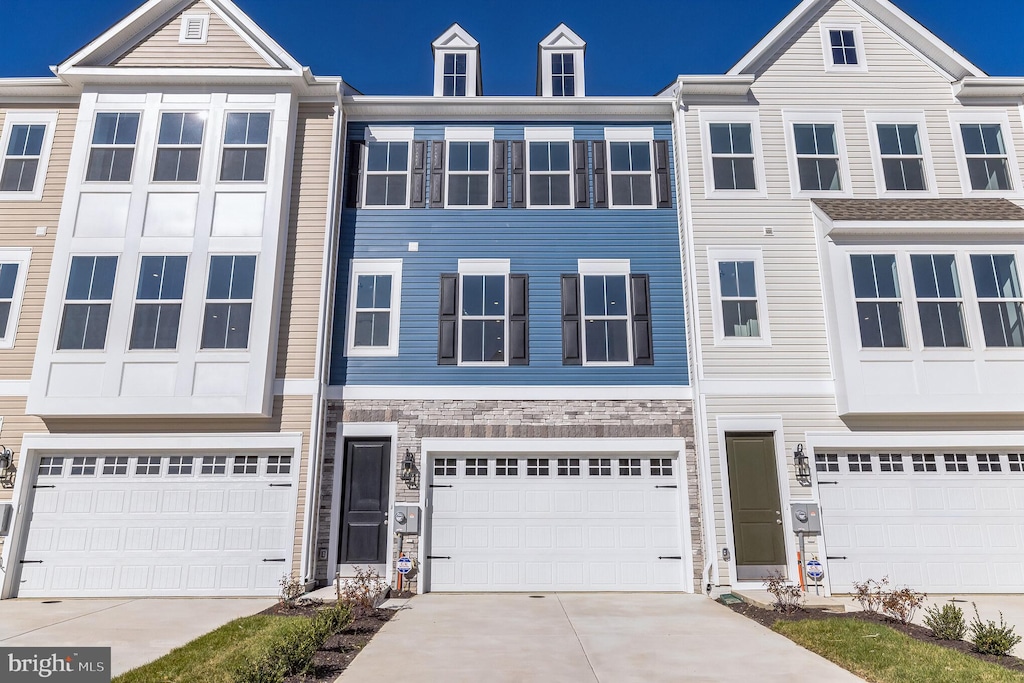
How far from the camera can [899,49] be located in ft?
43.7

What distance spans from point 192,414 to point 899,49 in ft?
50.9

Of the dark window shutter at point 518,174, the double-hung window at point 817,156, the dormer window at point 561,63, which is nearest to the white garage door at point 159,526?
the dark window shutter at point 518,174

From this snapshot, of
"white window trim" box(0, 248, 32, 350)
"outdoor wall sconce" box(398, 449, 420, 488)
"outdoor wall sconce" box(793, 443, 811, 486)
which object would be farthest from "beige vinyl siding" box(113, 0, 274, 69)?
"outdoor wall sconce" box(793, 443, 811, 486)

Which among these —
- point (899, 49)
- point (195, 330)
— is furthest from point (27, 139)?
point (899, 49)

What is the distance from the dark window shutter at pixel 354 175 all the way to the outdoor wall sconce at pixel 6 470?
7340 millimetres

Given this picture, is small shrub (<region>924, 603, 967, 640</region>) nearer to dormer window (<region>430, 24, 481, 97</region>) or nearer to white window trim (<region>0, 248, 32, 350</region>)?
dormer window (<region>430, 24, 481, 97</region>)

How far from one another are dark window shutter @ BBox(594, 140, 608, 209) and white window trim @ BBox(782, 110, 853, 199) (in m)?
3.59

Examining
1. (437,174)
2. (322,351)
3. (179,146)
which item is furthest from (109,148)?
(437,174)

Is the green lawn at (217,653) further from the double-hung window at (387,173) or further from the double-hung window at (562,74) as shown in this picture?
the double-hung window at (562,74)

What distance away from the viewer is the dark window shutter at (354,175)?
12.8 metres

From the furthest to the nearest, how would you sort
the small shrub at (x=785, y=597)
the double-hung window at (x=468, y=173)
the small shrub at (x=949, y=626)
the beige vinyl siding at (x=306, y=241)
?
the double-hung window at (x=468, y=173) < the beige vinyl siding at (x=306, y=241) < the small shrub at (x=785, y=597) < the small shrub at (x=949, y=626)

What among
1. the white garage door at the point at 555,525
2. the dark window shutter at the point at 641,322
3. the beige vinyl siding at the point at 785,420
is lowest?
the white garage door at the point at 555,525

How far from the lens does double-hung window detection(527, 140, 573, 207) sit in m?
12.9

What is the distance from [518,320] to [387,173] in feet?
13.3
